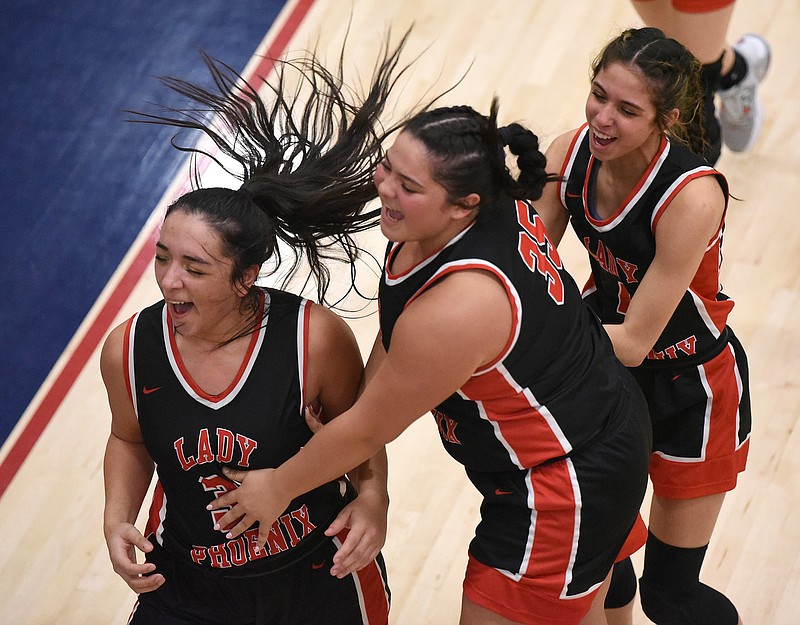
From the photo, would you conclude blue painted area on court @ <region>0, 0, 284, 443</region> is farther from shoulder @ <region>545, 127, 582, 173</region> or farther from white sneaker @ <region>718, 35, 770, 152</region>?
shoulder @ <region>545, 127, 582, 173</region>

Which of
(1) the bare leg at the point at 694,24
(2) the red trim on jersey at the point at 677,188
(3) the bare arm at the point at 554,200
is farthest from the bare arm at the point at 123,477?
(1) the bare leg at the point at 694,24

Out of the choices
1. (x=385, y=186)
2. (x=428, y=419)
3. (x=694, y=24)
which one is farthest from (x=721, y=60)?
(x=385, y=186)

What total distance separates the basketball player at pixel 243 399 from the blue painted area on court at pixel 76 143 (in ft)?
5.57

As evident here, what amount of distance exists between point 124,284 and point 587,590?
2518 mm

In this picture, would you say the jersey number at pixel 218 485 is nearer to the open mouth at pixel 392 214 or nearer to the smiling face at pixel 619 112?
the open mouth at pixel 392 214

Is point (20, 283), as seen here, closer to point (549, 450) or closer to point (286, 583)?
point (286, 583)

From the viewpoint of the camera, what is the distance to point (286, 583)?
2449 mm

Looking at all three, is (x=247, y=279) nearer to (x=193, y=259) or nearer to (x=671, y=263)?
(x=193, y=259)

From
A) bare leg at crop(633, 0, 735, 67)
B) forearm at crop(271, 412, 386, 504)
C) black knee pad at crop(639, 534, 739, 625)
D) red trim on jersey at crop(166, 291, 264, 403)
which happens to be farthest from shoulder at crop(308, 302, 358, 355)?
bare leg at crop(633, 0, 735, 67)

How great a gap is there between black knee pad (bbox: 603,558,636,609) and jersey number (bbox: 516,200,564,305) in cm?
115

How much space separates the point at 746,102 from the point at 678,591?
2.30 m

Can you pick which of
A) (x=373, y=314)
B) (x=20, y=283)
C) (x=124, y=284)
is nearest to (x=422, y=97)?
(x=373, y=314)

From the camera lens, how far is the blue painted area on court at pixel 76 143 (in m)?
4.27

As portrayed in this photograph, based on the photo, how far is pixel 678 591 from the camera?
2879 mm
